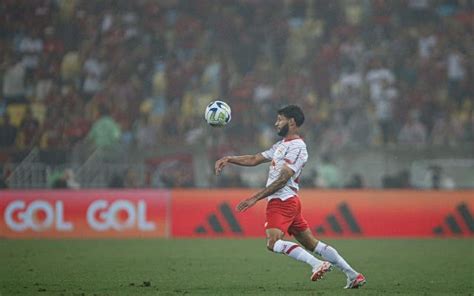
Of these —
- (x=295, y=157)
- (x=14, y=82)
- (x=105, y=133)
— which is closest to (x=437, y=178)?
(x=105, y=133)

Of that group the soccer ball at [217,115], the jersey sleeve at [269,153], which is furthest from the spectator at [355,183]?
the soccer ball at [217,115]

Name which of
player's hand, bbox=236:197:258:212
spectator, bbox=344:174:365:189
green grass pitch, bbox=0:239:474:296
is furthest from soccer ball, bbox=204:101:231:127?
spectator, bbox=344:174:365:189

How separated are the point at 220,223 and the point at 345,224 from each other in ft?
9.75

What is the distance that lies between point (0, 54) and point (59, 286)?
609 inches

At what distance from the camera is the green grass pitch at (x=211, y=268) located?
10164 mm

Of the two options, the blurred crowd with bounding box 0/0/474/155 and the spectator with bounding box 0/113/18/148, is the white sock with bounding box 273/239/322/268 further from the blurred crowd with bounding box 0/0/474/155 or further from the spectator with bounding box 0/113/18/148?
the spectator with bounding box 0/113/18/148

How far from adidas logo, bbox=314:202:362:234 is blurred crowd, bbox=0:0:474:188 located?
A: 6.30ft

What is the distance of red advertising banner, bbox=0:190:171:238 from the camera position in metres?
20.4

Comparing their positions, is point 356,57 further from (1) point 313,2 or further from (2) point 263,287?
(2) point 263,287

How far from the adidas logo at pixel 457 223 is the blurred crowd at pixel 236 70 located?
2.25 metres

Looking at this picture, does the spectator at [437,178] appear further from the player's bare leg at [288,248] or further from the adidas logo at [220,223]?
the player's bare leg at [288,248]

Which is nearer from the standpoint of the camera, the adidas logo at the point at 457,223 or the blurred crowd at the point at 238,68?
the adidas logo at the point at 457,223

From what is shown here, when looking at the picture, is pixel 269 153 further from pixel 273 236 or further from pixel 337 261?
pixel 337 261

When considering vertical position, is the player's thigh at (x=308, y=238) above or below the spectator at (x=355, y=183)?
below
